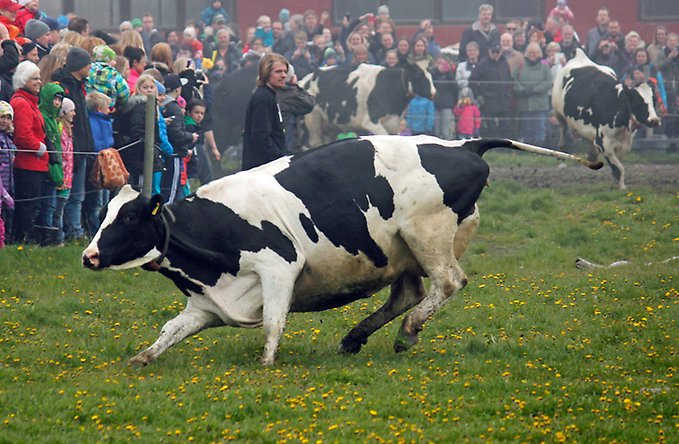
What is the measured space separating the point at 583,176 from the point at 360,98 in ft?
14.3

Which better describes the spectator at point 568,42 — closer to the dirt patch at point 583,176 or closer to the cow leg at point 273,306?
the dirt patch at point 583,176

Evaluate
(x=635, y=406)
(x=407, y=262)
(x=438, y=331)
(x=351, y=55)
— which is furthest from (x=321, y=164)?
(x=351, y=55)

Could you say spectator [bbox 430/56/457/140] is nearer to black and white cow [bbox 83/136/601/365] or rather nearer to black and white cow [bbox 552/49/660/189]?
black and white cow [bbox 552/49/660/189]

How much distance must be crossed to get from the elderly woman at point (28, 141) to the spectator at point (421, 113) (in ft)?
41.5

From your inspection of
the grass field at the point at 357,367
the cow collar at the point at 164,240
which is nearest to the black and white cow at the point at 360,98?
the grass field at the point at 357,367

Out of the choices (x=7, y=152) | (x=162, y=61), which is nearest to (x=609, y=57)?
(x=162, y=61)

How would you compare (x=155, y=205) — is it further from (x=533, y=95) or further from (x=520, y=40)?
(x=520, y=40)

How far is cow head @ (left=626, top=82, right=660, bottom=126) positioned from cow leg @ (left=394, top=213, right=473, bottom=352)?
13411 mm

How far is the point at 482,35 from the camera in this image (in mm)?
29281

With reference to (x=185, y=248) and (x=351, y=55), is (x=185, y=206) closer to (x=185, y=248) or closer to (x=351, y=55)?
(x=185, y=248)

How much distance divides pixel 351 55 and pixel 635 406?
68.9 ft

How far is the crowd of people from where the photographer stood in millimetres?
15102

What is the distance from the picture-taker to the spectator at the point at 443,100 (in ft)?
89.5

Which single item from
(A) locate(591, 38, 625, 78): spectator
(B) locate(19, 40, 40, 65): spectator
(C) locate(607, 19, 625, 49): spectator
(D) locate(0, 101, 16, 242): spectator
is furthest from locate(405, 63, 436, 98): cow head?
(D) locate(0, 101, 16, 242): spectator
